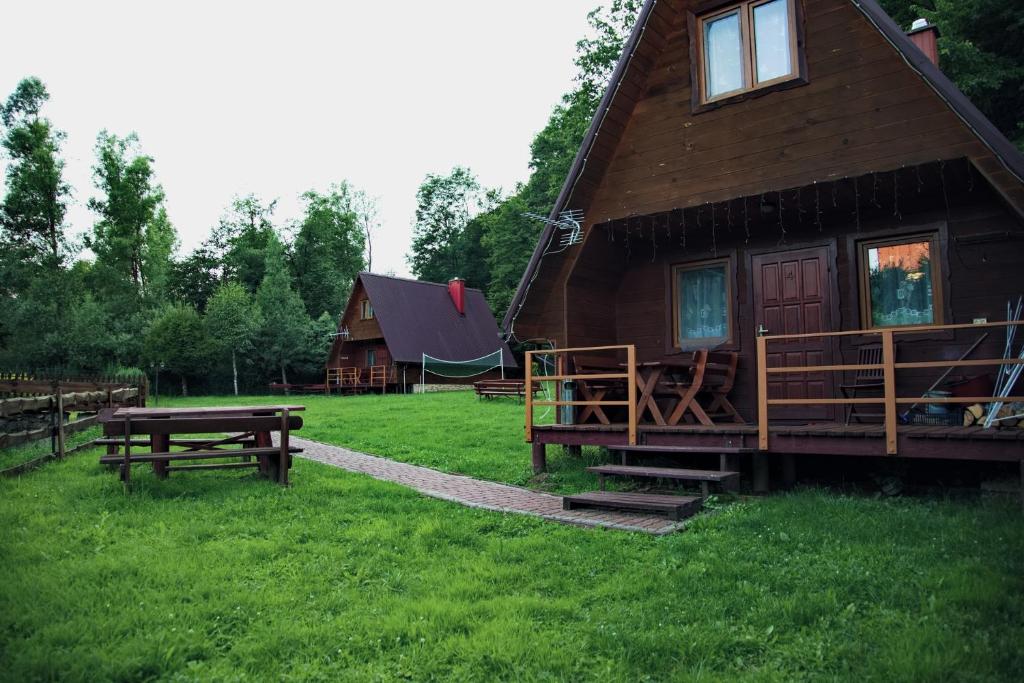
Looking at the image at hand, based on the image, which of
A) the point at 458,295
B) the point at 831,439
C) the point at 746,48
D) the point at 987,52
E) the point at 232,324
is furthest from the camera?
the point at 458,295

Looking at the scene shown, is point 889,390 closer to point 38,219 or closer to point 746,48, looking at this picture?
point 746,48

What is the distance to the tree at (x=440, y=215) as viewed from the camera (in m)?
59.3

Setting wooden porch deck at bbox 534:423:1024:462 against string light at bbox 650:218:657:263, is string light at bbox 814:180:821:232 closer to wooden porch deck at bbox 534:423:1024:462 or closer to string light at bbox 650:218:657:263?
string light at bbox 650:218:657:263

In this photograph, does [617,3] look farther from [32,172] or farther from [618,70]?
[32,172]


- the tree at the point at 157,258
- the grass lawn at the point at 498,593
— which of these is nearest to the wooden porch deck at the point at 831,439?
the grass lawn at the point at 498,593

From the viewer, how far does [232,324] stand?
123ft

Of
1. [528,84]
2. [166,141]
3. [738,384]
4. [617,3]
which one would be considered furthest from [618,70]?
[166,141]

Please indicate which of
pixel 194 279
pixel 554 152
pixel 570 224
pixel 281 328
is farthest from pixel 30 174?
pixel 570 224

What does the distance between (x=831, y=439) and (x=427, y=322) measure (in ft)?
101

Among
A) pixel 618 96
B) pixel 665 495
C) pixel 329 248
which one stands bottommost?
pixel 665 495

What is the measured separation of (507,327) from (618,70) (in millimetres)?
3705

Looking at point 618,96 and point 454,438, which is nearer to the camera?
point 618,96

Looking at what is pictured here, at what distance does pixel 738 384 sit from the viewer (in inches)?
381

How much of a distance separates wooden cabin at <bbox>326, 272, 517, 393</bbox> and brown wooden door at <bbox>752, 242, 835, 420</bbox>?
25579 millimetres
